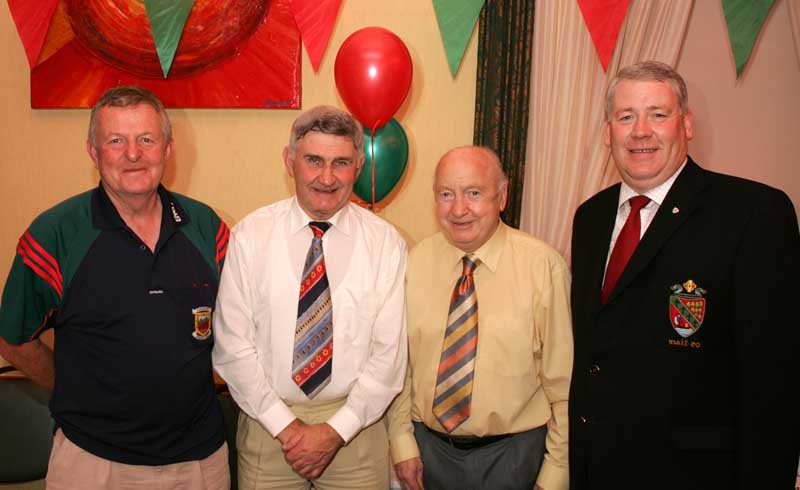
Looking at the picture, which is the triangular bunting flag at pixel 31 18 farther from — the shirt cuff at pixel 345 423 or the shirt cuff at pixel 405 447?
A: the shirt cuff at pixel 405 447

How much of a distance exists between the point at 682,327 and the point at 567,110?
73.6 inches

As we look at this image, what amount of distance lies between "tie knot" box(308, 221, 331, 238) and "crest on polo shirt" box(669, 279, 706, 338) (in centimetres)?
105

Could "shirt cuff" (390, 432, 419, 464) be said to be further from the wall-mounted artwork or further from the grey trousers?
the wall-mounted artwork

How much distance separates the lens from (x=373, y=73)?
273cm

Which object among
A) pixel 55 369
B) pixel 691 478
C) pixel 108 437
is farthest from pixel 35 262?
pixel 691 478

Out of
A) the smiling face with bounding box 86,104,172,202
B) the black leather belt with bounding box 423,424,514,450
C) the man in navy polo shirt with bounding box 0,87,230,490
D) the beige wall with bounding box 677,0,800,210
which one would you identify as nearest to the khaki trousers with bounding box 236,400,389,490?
the man in navy polo shirt with bounding box 0,87,230,490

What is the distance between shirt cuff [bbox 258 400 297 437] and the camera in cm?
190

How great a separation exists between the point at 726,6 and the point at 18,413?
369 cm

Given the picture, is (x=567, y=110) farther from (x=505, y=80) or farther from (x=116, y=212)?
(x=116, y=212)

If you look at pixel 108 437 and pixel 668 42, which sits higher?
pixel 668 42

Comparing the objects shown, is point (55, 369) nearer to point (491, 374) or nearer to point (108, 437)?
point (108, 437)

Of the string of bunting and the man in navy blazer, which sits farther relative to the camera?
the string of bunting

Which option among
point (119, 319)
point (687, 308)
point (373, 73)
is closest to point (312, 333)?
point (119, 319)

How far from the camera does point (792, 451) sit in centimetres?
151
